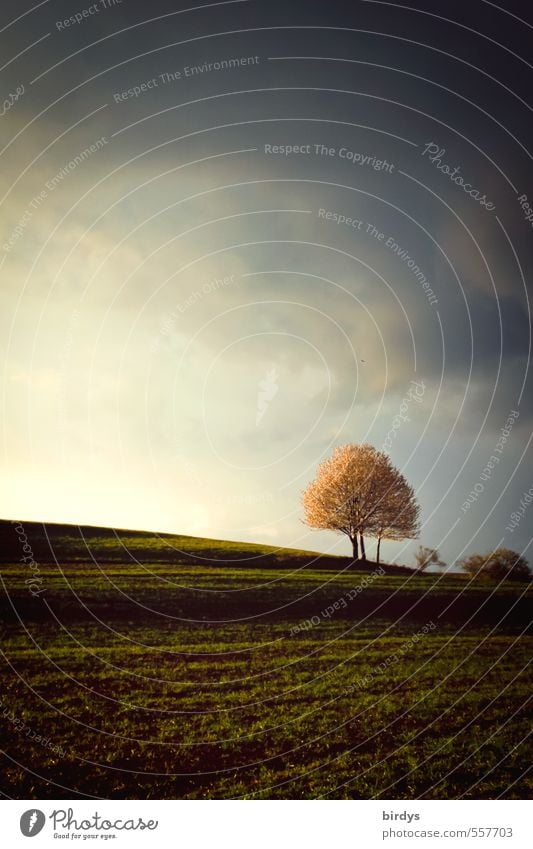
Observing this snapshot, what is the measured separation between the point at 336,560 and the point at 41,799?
34385 millimetres

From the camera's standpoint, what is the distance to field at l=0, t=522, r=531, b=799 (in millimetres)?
10336

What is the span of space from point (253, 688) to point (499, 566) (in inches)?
1158

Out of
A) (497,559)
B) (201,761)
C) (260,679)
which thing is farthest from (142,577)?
(497,559)

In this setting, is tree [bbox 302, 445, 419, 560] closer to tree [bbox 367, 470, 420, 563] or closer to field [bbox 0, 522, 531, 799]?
tree [bbox 367, 470, 420, 563]

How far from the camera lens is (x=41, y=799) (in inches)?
385

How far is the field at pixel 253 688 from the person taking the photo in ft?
33.9

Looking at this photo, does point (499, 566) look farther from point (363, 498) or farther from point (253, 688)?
point (253, 688)

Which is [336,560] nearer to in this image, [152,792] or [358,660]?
[358,660]
